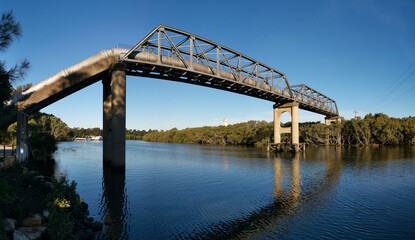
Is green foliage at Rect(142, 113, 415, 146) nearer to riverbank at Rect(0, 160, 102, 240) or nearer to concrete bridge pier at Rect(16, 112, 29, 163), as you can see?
concrete bridge pier at Rect(16, 112, 29, 163)

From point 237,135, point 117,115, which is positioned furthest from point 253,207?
point 237,135

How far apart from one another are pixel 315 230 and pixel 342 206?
466cm

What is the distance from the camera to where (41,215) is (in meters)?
8.59

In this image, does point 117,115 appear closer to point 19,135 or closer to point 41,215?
point 19,135

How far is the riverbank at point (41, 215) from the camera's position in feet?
24.5

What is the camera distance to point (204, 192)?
1703 cm

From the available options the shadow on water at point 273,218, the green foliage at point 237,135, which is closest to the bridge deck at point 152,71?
the shadow on water at point 273,218

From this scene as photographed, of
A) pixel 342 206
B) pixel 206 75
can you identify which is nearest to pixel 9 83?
pixel 342 206

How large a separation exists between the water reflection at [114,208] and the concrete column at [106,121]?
29.7 feet

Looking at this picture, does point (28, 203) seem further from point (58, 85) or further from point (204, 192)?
point (58, 85)

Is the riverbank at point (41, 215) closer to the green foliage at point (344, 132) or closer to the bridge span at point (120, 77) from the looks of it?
the bridge span at point (120, 77)

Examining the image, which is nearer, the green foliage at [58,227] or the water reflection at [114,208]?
the green foliage at [58,227]

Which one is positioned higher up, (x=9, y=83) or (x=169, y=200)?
(x=9, y=83)

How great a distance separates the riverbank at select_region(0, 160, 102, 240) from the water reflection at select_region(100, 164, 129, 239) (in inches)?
26.1
